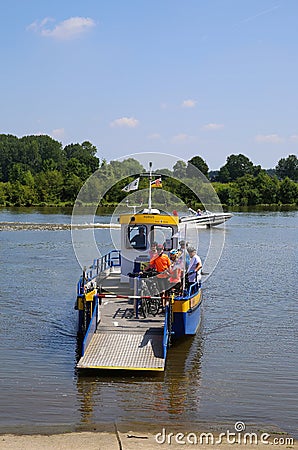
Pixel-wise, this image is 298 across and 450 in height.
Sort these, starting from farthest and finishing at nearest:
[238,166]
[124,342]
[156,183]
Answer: [238,166]
[156,183]
[124,342]

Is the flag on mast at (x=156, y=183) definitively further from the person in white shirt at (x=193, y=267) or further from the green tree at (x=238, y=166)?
the green tree at (x=238, y=166)

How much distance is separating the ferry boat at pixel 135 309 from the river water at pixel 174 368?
1.55 feet

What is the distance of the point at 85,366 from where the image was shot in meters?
12.1

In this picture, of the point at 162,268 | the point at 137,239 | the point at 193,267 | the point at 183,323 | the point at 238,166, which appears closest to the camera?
the point at 183,323

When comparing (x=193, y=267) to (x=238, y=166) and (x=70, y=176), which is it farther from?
(x=238, y=166)

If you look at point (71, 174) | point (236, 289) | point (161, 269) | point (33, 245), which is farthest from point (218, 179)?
point (161, 269)


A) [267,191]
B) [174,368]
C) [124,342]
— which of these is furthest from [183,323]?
[267,191]

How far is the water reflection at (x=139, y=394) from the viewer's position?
35.1 feet

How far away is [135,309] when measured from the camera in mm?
14586

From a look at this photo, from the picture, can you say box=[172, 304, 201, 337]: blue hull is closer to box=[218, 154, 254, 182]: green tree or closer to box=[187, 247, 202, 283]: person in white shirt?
box=[187, 247, 202, 283]: person in white shirt

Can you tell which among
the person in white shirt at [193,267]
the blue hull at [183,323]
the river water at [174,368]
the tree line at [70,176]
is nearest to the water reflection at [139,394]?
the river water at [174,368]

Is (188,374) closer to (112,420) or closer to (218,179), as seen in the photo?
(112,420)

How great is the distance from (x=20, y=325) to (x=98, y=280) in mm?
2678

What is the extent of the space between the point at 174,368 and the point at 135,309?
175 cm
